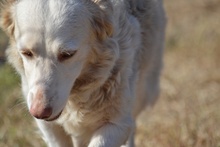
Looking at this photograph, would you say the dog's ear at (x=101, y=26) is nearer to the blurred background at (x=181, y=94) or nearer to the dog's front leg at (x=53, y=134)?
the dog's front leg at (x=53, y=134)

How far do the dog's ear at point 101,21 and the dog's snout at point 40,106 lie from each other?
0.70 meters

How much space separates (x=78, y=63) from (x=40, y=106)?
473mm

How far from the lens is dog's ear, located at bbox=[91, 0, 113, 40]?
453cm

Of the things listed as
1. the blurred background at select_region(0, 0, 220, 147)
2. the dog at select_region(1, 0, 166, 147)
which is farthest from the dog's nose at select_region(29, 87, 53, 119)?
the blurred background at select_region(0, 0, 220, 147)

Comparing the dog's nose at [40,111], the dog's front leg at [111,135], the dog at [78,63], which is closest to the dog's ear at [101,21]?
the dog at [78,63]

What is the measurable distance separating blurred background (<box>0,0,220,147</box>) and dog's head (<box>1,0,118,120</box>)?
0.72 metres

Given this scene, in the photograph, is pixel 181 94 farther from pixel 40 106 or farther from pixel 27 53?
pixel 40 106

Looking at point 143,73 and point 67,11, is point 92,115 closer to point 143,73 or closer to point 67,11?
point 67,11

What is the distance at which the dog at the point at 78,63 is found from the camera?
4.19m

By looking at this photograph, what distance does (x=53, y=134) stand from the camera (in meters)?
4.92

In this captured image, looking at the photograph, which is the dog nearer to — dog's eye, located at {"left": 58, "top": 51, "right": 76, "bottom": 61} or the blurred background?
dog's eye, located at {"left": 58, "top": 51, "right": 76, "bottom": 61}

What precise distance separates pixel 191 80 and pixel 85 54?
5619 millimetres

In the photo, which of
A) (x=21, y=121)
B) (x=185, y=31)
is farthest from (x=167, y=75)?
(x=21, y=121)

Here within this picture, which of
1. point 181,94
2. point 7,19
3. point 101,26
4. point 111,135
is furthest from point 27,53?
point 181,94
